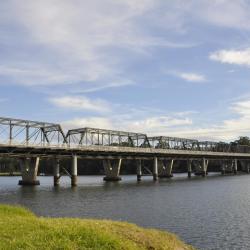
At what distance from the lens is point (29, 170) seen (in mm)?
118875

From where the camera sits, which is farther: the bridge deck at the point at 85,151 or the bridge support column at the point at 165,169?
the bridge support column at the point at 165,169

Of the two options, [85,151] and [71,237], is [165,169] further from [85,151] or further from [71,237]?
[71,237]

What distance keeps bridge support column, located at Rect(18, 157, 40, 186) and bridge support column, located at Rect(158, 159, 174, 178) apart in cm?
6634

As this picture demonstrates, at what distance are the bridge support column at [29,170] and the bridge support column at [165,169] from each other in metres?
66.3

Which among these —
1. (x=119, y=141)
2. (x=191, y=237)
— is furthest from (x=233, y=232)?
(x=119, y=141)

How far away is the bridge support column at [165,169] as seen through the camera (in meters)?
170

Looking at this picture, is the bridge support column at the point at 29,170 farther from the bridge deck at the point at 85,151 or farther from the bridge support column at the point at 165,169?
the bridge support column at the point at 165,169

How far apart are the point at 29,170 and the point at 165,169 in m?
69.7

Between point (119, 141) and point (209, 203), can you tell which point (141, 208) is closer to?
point (209, 203)

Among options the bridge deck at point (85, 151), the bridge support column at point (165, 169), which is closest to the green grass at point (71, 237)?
the bridge deck at point (85, 151)

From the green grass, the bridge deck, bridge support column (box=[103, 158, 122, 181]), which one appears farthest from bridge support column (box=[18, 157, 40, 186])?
the green grass

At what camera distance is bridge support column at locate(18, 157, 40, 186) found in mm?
115900

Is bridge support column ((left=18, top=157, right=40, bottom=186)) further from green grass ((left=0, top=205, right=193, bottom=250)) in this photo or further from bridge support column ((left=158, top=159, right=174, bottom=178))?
green grass ((left=0, top=205, right=193, bottom=250))

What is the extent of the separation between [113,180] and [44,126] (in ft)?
118
